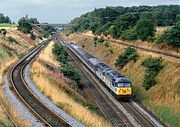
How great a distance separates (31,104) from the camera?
28.1 metres

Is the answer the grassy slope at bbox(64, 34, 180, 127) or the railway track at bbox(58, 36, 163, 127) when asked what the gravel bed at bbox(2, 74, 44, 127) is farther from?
the grassy slope at bbox(64, 34, 180, 127)

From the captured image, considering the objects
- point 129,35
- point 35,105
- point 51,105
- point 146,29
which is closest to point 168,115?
point 51,105

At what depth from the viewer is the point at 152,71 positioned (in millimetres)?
45969

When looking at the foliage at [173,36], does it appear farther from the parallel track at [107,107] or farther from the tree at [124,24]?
the tree at [124,24]

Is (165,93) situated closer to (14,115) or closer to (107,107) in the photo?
(107,107)

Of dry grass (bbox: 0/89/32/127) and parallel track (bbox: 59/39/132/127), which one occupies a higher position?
dry grass (bbox: 0/89/32/127)

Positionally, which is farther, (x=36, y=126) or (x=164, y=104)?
(x=164, y=104)

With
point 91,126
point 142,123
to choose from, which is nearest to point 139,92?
point 142,123

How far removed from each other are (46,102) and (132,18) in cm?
7630

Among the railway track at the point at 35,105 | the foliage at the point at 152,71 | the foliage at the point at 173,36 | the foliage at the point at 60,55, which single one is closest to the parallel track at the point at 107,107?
the foliage at the point at 152,71

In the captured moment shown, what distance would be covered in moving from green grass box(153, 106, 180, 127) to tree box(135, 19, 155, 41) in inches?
1560

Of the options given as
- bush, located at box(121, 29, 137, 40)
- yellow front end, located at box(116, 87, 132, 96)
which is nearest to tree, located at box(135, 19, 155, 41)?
bush, located at box(121, 29, 137, 40)

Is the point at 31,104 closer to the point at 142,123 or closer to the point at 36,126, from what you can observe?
the point at 36,126

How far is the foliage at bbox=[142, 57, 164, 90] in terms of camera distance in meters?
44.7
